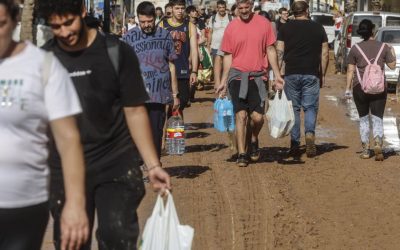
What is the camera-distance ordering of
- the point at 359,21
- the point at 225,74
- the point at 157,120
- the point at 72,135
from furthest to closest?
the point at 359,21
the point at 225,74
the point at 157,120
the point at 72,135

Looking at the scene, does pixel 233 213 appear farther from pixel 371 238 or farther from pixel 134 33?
pixel 134 33

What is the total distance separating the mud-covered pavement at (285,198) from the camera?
8.07 metres

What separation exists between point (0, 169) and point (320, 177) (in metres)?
7.34

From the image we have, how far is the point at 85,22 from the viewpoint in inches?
212

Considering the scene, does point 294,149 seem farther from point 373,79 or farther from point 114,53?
point 114,53

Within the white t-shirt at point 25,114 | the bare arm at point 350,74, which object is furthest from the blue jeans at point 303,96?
the white t-shirt at point 25,114

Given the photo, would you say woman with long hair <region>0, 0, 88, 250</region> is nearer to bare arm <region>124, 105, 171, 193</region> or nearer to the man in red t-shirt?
bare arm <region>124, 105, 171, 193</region>

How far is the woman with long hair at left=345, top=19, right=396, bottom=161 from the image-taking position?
12328 mm

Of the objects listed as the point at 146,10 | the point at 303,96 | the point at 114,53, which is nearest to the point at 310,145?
the point at 303,96

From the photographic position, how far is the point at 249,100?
11477mm

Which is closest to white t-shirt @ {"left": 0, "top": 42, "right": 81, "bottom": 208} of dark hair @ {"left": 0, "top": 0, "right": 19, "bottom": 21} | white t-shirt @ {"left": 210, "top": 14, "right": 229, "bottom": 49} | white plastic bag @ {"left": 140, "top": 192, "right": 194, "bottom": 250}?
dark hair @ {"left": 0, "top": 0, "right": 19, "bottom": 21}

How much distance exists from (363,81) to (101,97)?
7.57 meters

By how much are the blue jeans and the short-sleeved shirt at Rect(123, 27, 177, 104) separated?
2798mm

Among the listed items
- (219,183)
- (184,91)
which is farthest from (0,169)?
(184,91)
